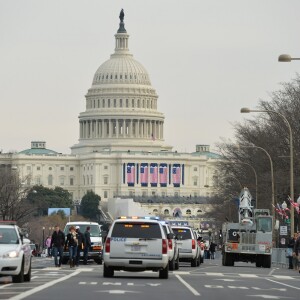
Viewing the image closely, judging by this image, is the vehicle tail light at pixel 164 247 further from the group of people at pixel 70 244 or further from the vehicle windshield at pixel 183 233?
the vehicle windshield at pixel 183 233

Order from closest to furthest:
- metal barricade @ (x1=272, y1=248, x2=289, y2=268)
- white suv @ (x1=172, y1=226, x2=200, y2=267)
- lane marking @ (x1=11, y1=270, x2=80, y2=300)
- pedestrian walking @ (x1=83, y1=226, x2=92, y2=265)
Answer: lane marking @ (x1=11, y1=270, x2=80, y2=300)
pedestrian walking @ (x1=83, y1=226, x2=92, y2=265)
white suv @ (x1=172, y1=226, x2=200, y2=267)
metal barricade @ (x1=272, y1=248, x2=289, y2=268)

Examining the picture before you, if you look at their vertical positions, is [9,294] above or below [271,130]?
below

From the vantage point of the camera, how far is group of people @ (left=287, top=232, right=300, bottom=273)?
191ft

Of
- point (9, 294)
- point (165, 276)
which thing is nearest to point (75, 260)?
point (165, 276)

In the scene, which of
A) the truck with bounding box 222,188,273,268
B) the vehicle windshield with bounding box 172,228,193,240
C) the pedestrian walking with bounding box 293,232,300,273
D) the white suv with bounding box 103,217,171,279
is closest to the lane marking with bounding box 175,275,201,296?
the white suv with bounding box 103,217,171,279

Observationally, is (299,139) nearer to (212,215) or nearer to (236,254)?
(236,254)

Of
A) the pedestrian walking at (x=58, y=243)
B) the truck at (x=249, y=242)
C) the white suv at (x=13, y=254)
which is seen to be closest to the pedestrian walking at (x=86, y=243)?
the pedestrian walking at (x=58, y=243)

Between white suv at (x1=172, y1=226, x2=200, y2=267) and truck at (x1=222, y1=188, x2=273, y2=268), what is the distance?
4.73 metres

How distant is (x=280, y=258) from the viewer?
7506cm

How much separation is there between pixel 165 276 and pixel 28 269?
15.7 ft

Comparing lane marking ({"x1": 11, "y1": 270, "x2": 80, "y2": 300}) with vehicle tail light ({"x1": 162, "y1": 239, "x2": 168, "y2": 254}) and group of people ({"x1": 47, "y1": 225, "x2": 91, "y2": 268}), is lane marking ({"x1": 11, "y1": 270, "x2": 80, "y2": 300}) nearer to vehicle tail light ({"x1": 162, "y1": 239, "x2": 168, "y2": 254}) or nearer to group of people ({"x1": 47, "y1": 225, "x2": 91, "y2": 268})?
vehicle tail light ({"x1": 162, "y1": 239, "x2": 168, "y2": 254})

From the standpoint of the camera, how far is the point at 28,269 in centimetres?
3984

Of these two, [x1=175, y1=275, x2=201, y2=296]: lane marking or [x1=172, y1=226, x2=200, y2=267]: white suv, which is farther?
[x1=172, y1=226, x2=200, y2=267]: white suv

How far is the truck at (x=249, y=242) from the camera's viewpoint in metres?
66.1
